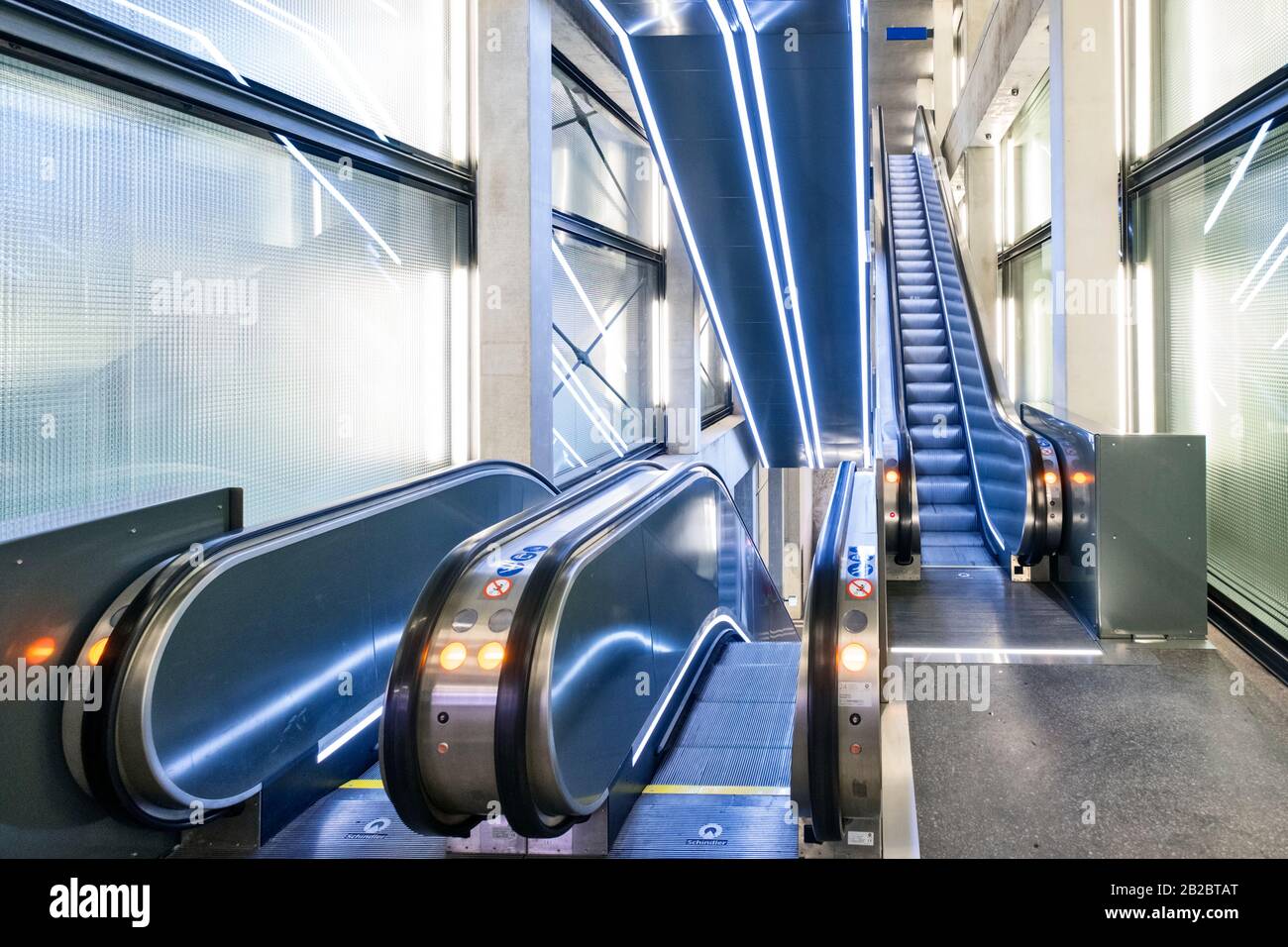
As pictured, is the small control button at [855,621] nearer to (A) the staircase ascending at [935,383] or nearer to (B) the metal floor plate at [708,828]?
(B) the metal floor plate at [708,828]

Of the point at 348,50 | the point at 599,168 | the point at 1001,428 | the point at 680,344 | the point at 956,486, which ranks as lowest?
the point at 956,486

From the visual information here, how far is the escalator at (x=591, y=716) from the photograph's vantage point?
2.76 m

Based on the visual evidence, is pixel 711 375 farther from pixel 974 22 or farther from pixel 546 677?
pixel 546 677

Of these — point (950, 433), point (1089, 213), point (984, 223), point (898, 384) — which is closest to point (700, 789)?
point (898, 384)

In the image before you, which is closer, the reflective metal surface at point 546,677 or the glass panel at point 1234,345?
the reflective metal surface at point 546,677

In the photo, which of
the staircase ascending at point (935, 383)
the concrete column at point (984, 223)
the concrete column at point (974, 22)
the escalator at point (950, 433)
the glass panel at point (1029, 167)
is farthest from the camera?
the concrete column at point (974, 22)

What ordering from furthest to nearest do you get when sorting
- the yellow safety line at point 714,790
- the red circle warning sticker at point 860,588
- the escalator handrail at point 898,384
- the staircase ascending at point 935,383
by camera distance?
the staircase ascending at point 935,383, the escalator handrail at point 898,384, the yellow safety line at point 714,790, the red circle warning sticker at point 860,588

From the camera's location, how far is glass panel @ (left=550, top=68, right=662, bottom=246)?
8.97m

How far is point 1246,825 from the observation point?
311 centimetres

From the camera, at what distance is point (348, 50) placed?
576 cm

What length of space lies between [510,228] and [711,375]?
8934 millimetres
